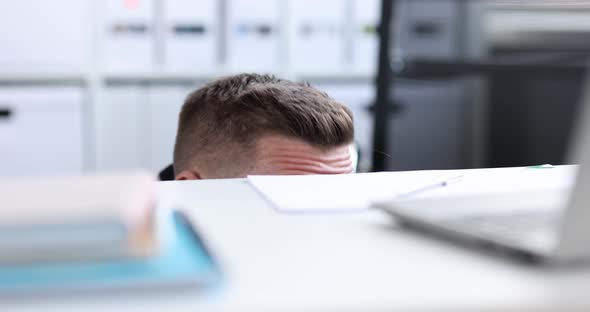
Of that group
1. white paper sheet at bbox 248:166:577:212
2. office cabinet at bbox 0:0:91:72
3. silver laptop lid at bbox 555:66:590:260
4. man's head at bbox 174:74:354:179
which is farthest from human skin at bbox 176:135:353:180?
office cabinet at bbox 0:0:91:72

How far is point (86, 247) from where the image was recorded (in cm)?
32

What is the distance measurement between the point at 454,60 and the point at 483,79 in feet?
1.41

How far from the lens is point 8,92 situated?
280cm

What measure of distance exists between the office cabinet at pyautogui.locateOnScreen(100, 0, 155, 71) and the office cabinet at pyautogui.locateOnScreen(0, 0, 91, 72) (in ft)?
0.25

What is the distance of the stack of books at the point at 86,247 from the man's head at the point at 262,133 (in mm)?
701

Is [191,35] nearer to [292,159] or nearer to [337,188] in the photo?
[292,159]

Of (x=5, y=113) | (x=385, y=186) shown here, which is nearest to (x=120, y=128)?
(x=5, y=113)

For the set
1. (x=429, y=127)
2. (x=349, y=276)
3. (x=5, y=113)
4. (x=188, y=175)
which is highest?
(x=349, y=276)

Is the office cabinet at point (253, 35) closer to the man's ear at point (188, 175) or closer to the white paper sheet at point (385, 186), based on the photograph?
the man's ear at point (188, 175)

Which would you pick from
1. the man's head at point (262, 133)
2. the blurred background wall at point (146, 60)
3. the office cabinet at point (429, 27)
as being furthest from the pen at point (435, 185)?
the office cabinet at point (429, 27)

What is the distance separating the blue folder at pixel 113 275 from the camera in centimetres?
31

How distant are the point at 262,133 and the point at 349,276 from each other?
81cm

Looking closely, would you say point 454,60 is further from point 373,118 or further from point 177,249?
point 177,249

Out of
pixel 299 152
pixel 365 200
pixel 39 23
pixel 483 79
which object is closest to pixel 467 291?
pixel 365 200
